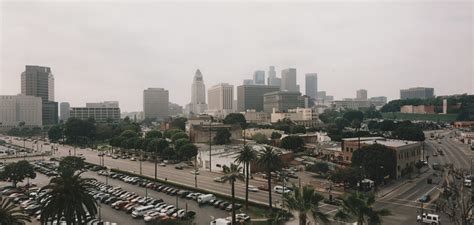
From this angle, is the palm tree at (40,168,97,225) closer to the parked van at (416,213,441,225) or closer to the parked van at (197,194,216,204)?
the parked van at (197,194,216,204)

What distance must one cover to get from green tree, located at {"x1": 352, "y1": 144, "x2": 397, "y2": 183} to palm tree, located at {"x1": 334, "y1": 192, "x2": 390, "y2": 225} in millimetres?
29193

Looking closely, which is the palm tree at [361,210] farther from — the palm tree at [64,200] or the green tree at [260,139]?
the green tree at [260,139]

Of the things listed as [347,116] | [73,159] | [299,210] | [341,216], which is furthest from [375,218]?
[347,116]

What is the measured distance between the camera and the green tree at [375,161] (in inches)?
2080

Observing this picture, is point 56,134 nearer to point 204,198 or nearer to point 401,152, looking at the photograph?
point 204,198

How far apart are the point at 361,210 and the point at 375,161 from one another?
3179cm

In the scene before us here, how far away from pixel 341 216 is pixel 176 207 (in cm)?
2453

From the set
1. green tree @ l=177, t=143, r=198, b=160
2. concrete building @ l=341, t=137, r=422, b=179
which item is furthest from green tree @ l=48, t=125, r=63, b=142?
concrete building @ l=341, t=137, r=422, b=179

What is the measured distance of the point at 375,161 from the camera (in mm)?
52812

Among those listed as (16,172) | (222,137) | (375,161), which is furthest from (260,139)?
(16,172)

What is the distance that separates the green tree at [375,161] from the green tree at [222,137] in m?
60.6

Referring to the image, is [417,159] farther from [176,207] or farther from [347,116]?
[347,116]

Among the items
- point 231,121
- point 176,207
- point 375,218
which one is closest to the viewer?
point 375,218

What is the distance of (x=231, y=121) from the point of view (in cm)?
15875
